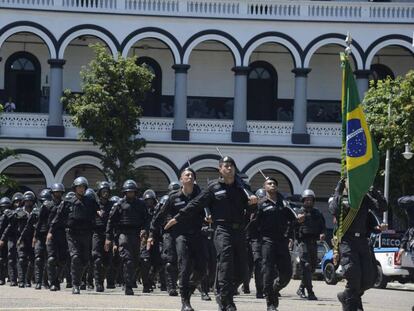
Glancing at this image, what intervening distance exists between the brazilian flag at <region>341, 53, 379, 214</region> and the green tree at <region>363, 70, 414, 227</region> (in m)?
19.6

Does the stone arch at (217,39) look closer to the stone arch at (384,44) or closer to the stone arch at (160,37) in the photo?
the stone arch at (160,37)

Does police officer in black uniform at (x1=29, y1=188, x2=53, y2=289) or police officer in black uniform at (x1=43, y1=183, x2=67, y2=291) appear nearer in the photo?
police officer in black uniform at (x1=43, y1=183, x2=67, y2=291)

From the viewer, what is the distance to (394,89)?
125 feet

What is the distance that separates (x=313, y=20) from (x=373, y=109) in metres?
6.74

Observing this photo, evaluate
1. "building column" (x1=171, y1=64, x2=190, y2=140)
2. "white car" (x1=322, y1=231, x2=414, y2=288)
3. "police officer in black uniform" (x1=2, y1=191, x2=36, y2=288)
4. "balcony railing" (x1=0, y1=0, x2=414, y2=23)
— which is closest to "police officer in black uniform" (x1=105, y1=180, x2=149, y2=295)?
"police officer in black uniform" (x1=2, y1=191, x2=36, y2=288)

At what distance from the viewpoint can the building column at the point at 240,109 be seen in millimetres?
44688

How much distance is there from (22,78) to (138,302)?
30.1 m

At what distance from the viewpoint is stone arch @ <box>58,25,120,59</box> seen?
144 feet

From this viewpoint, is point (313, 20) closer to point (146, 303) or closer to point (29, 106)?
point (29, 106)

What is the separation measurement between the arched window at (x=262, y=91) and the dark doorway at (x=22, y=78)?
340 inches

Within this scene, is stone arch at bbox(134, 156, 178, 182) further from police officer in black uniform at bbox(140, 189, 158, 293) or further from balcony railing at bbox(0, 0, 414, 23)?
police officer in black uniform at bbox(140, 189, 158, 293)

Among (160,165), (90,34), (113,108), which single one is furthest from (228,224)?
(90,34)

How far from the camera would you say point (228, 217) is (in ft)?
48.9

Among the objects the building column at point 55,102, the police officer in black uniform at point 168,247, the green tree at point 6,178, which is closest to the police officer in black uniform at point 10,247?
the police officer in black uniform at point 168,247
